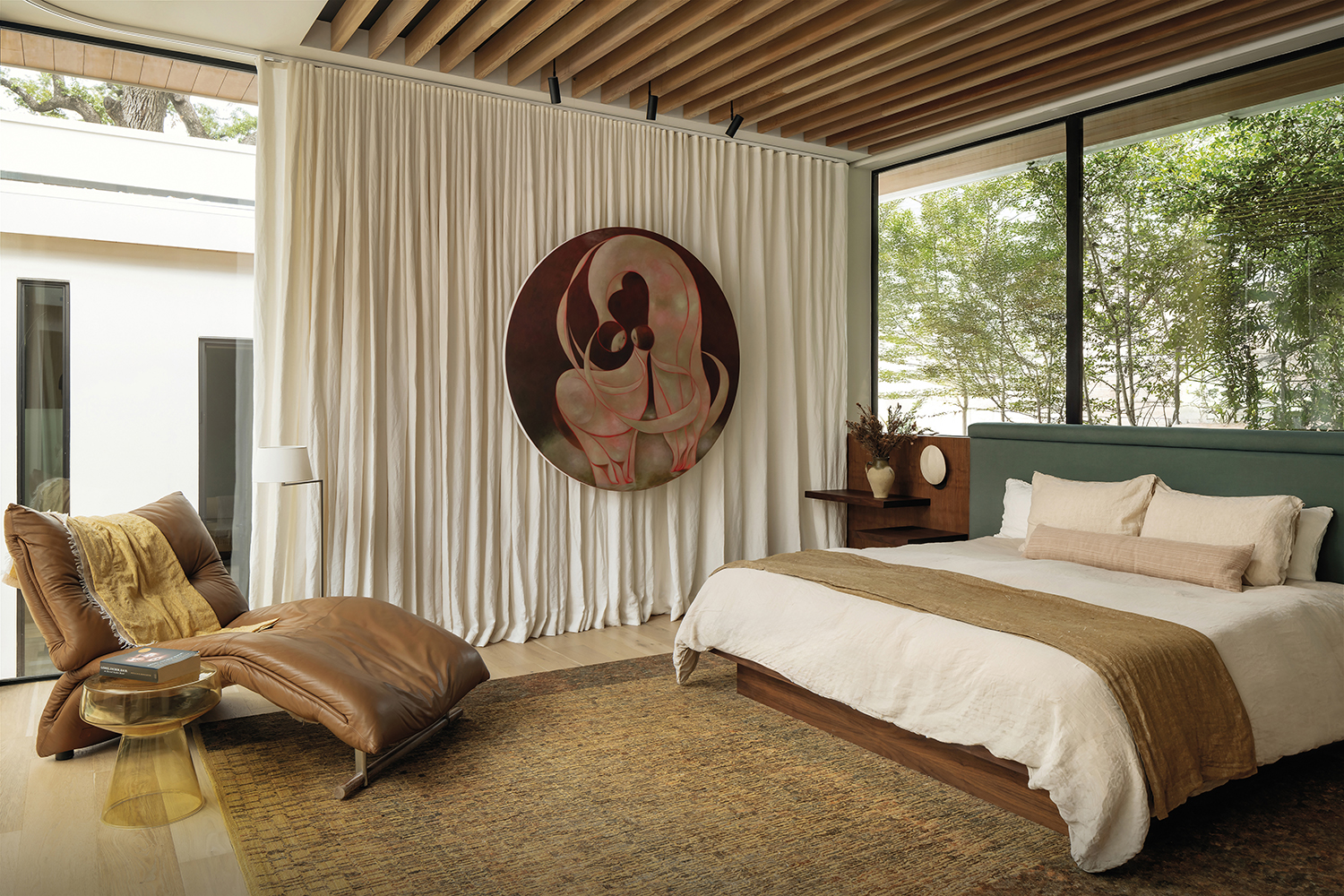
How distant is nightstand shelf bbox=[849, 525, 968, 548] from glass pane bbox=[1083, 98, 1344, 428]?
972 millimetres

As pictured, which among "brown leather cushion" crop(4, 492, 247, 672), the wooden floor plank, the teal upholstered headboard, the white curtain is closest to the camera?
the wooden floor plank

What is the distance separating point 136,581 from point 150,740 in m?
0.70

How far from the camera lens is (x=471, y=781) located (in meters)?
2.97

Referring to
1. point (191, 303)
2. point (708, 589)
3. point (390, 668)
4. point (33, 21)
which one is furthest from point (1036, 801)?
point (33, 21)

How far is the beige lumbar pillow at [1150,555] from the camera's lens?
10.9ft

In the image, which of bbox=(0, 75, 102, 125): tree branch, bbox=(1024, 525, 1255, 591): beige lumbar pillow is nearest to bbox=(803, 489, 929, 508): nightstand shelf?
bbox=(1024, 525, 1255, 591): beige lumbar pillow

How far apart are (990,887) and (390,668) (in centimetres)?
197

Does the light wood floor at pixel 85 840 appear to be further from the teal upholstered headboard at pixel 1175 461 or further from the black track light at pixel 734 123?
the black track light at pixel 734 123

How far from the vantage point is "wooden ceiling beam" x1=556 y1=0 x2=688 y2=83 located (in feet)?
12.3

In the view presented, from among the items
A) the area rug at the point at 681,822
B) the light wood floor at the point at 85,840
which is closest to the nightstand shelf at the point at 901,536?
the area rug at the point at 681,822

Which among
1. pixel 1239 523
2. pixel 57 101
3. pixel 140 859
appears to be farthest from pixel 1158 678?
pixel 57 101

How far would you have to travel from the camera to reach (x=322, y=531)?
402 cm

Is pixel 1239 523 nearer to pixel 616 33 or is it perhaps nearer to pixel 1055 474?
pixel 1055 474

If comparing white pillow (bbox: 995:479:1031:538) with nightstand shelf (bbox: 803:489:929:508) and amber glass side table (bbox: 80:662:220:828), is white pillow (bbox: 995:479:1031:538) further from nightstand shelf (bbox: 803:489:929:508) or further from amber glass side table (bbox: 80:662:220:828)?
amber glass side table (bbox: 80:662:220:828)
